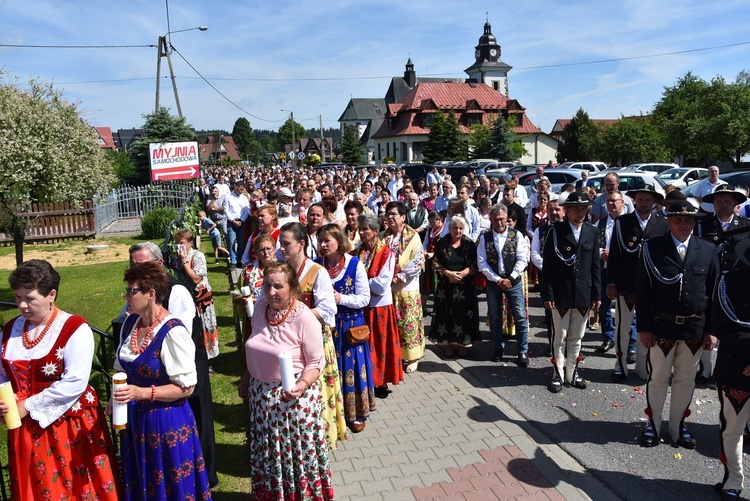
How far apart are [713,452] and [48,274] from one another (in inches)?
199

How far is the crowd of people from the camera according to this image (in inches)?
127

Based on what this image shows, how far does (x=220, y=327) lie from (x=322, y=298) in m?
4.84

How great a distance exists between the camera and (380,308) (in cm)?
554

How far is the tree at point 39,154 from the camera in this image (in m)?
8.94

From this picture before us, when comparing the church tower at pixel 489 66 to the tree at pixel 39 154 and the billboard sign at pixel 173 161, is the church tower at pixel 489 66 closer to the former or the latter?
the billboard sign at pixel 173 161

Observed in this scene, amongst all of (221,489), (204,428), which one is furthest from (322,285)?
(221,489)

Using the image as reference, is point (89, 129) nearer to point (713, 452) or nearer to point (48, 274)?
point (48, 274)

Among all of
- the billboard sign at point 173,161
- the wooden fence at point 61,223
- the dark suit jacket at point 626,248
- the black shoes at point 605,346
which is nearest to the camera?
the dark suit jacket at point 626,248

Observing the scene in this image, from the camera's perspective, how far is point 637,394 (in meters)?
5.70

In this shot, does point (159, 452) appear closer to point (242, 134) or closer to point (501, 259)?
point (501, 259)

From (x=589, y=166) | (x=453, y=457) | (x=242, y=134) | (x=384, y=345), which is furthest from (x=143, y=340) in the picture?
(x=242, y=134)

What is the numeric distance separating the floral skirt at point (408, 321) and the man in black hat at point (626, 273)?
2.10 metres

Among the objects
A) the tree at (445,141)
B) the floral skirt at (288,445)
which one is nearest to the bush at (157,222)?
the floral skirt at (288,445)

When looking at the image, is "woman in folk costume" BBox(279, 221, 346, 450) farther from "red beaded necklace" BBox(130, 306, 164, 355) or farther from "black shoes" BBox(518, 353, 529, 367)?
"black shoes" BBox(518, 353, 529, 367)
